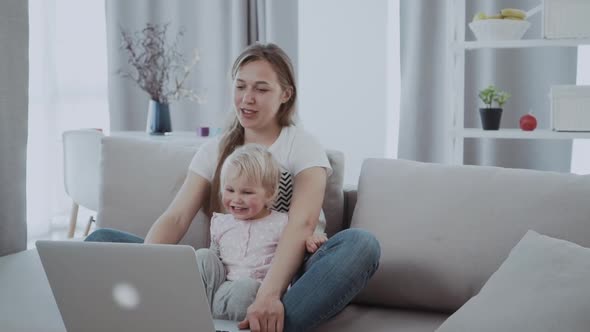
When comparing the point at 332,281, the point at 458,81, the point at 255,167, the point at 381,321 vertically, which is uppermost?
the point at 458,81

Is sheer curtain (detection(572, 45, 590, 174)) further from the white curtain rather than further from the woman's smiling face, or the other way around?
the white curtain

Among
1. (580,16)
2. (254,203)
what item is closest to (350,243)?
(254,203)

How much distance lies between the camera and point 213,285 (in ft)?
5.92

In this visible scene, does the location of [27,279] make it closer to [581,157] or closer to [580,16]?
[580,16]

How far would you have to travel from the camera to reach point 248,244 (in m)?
1.91

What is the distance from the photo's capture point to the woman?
5.50 feet

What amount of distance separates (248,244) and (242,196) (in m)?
0.13

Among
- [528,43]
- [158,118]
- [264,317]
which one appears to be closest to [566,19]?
[528,43]

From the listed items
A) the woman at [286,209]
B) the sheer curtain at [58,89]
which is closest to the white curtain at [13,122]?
the woman at [286,209]

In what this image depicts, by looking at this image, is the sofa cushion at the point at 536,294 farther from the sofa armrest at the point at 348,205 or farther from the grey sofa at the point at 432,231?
the sofa armrest at the point at 348,205

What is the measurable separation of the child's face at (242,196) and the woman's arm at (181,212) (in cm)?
14

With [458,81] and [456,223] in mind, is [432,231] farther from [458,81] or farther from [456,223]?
[458,81]

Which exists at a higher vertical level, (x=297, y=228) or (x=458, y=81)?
(x=458, y=81)

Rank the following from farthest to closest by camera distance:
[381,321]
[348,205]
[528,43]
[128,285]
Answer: [528,43] < [348,205] < [381,321] < [128,285]
